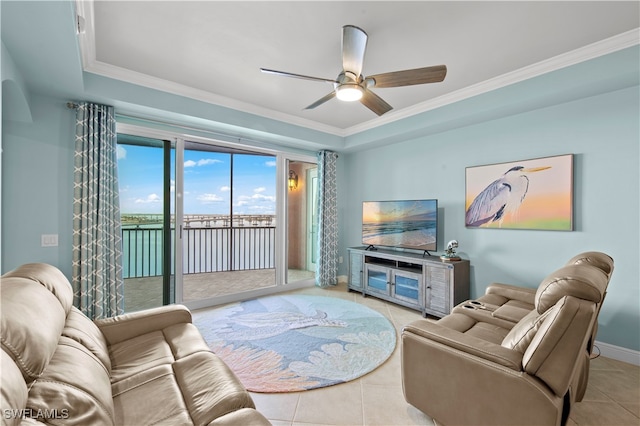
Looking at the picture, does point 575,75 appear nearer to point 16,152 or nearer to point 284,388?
point 284,388

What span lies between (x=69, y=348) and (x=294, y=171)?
488 centimetres

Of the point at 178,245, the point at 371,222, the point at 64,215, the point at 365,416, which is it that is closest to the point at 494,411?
the point at 365,416

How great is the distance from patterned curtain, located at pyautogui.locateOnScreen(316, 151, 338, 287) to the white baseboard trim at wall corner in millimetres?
3406

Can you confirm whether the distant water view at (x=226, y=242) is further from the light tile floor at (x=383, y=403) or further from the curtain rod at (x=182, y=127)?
the light tile floor at (x=383, y=403)

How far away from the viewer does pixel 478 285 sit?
11.8ft

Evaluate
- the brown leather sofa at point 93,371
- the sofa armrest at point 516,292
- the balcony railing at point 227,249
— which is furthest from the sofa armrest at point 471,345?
the balcony railing at point 227,249

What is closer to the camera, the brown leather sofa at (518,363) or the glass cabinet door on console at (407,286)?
the brown leather sofa at (518,363)

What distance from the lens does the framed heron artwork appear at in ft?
9.48

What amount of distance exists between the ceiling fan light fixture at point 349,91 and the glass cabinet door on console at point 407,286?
241cm

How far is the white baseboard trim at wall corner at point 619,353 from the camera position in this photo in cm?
250

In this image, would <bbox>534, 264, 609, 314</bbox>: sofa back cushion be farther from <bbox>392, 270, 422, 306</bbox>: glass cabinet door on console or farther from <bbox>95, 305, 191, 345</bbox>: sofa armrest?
<bbox>95, 305, 191, 345</bbox>: sofa armrest

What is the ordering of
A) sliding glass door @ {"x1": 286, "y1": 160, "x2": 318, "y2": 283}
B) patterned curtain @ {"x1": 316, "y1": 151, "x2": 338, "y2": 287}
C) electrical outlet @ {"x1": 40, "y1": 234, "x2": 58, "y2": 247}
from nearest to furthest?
electrical outlet @ {"x1": 40, "y1": 234, "x2": 58, "y2": 247}, patterned curtain @ {"x1": 316, "y1": 151, "x2": 338, "y2": 287}, sliding glass door @ {"x1": 286, "y1": 160, "x2": 318, "y2": 283}

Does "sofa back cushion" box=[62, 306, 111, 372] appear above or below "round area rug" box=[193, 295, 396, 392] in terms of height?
above

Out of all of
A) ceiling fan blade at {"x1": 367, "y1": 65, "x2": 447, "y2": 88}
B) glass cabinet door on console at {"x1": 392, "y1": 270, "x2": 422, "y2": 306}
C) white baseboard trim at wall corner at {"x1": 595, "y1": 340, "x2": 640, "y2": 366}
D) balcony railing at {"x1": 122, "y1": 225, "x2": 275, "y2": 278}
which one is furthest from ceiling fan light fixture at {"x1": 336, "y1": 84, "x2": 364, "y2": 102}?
balcony railing at {"x1": 122, "y1": 225, "x2": 275, "y2": 278}
